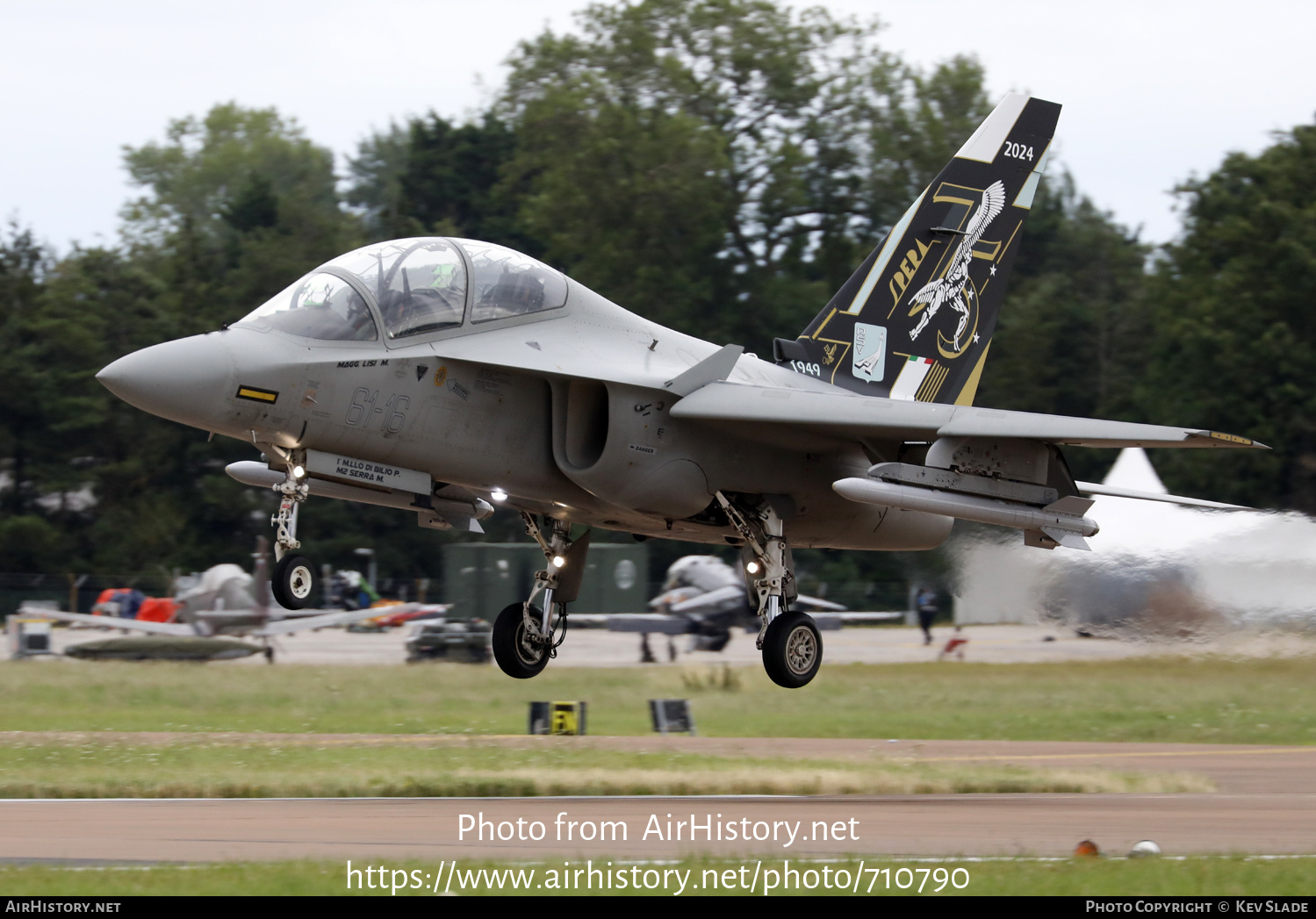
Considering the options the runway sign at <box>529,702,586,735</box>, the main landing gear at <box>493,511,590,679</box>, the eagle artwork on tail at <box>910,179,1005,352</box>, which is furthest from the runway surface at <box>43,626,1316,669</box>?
the main landing gear at <box>493,511,590,679</box>

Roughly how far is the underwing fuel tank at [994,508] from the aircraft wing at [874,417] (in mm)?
530

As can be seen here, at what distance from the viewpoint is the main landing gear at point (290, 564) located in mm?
12102

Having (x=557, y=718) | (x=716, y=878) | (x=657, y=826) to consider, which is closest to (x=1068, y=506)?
(x=657, y=826)

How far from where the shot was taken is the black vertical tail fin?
1688cm

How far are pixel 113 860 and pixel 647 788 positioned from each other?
6595mm

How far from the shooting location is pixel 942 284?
17453 mm

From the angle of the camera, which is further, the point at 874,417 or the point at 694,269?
the point at 694,269

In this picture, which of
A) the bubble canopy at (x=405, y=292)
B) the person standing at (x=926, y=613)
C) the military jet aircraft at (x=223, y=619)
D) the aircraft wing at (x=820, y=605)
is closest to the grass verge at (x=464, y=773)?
the bubble canopy at (x=405, y=292)

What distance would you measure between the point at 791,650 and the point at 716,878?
4295 millimetres

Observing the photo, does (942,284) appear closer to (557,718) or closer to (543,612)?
(543,612)

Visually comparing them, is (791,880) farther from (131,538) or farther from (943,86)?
(943,86)

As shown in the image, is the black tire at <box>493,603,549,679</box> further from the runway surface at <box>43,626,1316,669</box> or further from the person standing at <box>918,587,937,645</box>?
the person standing at <box>918,587,937,645</box>

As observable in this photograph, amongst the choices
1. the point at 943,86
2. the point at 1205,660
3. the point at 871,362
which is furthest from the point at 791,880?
the point at 943,86

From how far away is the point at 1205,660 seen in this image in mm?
24141
